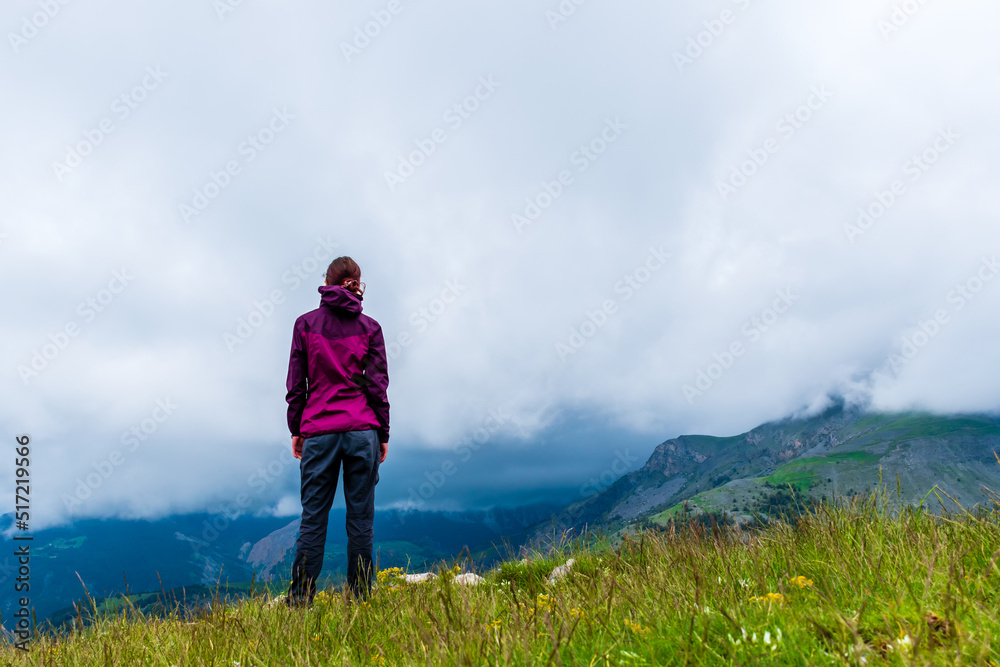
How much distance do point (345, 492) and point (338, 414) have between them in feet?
3.38

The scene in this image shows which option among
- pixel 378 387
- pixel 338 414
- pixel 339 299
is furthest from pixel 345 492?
pixel 339 299

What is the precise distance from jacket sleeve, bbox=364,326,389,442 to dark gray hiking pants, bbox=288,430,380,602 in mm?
226

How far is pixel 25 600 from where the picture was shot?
5.47 m

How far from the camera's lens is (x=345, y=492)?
6.79 meters

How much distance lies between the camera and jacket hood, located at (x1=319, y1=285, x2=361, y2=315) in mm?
7074

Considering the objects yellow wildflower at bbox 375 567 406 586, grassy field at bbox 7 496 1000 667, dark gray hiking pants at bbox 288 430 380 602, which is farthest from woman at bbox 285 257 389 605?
grassy field at bbox 7 496 1000 667

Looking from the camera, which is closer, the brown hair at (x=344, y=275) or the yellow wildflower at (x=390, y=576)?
the yellow wildflower at (x=390, y=576)

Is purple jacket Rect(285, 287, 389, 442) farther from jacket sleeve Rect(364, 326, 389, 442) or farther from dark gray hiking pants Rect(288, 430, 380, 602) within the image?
dark gray hiking pants Rect(288, 430, 380, 602)

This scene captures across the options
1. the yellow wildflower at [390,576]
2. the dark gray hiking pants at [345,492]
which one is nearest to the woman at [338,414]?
the dark gray hiking pants at [345,492]

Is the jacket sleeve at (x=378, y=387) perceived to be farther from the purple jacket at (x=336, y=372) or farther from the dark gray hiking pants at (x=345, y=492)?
the dark gray hiking pants at (x=345, y=492)

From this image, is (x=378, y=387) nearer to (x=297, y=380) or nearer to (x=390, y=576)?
(x=297, y=380)

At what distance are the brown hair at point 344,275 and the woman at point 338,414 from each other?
14mm

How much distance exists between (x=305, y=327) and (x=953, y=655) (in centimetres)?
687

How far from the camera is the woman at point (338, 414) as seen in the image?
6570 millimetres
